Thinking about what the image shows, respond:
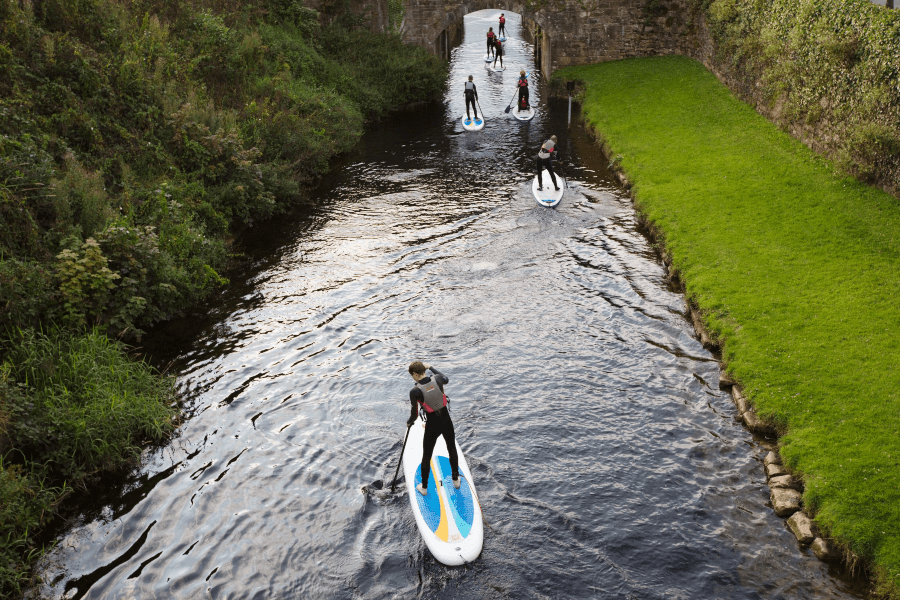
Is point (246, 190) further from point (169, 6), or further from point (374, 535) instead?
point (374, 535)

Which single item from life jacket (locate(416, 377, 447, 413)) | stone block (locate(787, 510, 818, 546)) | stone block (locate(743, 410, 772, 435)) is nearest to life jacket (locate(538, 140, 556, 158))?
stone block (locate(743, 410, 772, 435))

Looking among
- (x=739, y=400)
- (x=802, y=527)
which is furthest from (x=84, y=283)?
(x=802, y=527)

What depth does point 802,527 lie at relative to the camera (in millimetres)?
8289

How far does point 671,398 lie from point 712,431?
3.14 feet

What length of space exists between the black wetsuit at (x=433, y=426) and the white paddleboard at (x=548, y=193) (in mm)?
11050

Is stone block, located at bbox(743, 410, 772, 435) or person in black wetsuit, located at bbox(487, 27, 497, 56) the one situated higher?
person in black wetsuit, located at bbox(487, 27, 497, 56)

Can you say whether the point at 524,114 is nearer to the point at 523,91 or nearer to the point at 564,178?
the point at 523,91

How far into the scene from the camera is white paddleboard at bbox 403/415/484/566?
8.10 m

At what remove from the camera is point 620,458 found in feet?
32.1

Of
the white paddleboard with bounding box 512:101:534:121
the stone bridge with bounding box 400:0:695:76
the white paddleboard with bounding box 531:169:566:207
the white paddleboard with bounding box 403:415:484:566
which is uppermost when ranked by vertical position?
the stone bridge with bounding box 400:0:695:76

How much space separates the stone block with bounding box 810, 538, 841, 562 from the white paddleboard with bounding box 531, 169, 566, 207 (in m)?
12.2

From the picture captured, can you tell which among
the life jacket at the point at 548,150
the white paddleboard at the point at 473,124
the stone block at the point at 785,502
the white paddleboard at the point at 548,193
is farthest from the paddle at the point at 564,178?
the stone block at the point at 785,502

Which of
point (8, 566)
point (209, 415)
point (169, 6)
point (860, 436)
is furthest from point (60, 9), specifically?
point (860, 436)

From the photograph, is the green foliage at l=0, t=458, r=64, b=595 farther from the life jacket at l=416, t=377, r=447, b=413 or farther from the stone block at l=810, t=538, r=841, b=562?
the stone block at l=810, t=538, r=841, b=562
